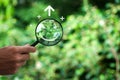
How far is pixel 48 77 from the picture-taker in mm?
5195

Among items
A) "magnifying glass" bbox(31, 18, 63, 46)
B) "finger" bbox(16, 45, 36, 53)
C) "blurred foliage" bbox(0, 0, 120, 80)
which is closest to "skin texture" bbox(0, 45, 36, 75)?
"finger" bbox(16, 45, 36, 53)

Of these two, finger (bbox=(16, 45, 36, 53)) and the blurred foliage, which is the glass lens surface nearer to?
finger (bbox=(16, 45, 36, 53))

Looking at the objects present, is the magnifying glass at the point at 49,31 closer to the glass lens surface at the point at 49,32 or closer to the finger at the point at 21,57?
the glass lens surface at the point at 49,32

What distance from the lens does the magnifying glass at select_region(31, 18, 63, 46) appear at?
9.35 ft

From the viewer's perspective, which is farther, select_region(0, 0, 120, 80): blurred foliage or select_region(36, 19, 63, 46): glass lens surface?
select_region(0, 0, 120, 80): blurred foliage

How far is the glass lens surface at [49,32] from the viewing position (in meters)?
2.85

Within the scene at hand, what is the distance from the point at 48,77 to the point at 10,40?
583 millimetres

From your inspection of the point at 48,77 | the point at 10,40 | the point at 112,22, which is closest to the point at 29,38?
the point at 10,40

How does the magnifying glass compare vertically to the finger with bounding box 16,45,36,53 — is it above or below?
above

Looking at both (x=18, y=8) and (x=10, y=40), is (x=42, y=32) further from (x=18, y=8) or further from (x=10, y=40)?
(x=18, y=8)

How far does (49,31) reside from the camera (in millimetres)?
2883

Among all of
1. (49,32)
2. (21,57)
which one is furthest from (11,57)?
(49,32)

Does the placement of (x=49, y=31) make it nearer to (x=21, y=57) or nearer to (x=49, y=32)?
(x=49, y=32)

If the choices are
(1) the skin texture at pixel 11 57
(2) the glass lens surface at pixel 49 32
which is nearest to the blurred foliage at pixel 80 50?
(2) the glass lens surface at pixel 49 32
